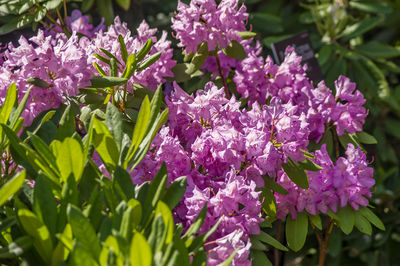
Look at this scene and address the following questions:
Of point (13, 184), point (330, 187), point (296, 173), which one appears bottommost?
point (330, 187)

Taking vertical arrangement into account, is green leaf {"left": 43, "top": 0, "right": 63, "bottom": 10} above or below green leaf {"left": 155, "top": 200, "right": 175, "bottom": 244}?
above

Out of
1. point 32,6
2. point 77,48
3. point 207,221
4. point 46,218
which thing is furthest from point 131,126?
point 32,6

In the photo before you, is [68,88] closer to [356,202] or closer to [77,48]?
[77,48]

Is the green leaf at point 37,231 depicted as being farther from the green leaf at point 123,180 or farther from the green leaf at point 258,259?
the green leaf at point 258,259

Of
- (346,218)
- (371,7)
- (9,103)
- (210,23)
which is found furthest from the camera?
(371,7)

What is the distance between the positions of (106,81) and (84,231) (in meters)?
0.47

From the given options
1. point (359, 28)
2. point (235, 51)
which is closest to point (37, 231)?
point (235, 51)

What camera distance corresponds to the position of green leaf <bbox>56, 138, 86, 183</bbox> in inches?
32.2

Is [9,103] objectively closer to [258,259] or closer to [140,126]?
[140,126]

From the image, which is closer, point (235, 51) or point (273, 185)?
point (273, 185)

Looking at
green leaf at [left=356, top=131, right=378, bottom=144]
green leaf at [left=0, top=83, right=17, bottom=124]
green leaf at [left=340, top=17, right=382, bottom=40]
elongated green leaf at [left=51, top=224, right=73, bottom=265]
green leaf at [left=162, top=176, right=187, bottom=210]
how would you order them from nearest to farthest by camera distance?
elongated green leaf at [left=51, top=224, right=73, bottom=265], green leaf at [left=162, top=176, right=187, bottom=210], green leaf at [left=0, top=83, right=17, bottom=124], green leaf at [left=356, top=131, right=378, bottom=144], green leaf at [left=340, top=17, right=382, bottom=40]

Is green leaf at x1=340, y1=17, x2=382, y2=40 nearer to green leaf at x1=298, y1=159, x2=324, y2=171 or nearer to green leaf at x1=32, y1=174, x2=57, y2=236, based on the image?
green leaf at x1=298, y1=159, x2=324, y2=171

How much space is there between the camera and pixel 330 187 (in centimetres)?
123

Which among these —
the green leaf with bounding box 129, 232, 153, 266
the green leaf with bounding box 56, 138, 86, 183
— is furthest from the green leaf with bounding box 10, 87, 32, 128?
the green leaf with bounding box 129, 232, 153, 266
